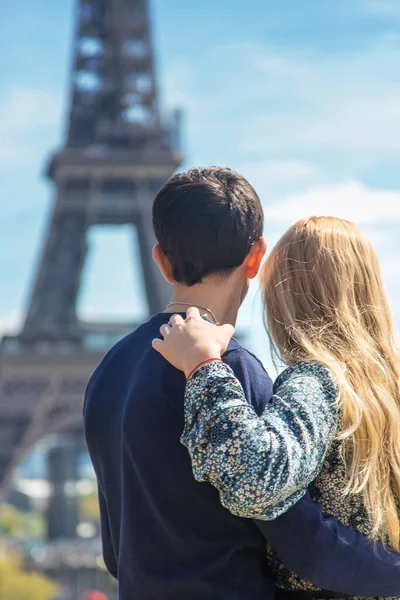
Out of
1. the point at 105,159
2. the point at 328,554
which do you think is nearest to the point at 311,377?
the point at 328,554

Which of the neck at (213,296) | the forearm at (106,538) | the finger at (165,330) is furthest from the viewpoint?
the forearm at (106,538)

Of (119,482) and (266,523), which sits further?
(119,482)

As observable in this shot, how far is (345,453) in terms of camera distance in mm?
2783

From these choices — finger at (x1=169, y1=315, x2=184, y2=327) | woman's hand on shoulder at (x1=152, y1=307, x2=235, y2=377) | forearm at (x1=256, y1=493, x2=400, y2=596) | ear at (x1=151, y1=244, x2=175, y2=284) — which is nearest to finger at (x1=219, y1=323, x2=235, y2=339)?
woman's hand on shoulder at (x1=152, y1=307, x2=235, y2=377)

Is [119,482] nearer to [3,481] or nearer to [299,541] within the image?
[299,541]

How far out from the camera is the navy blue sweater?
2.68 m

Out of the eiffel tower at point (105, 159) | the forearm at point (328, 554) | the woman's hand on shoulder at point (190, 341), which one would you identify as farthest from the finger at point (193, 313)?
the eiffel tower at point (105, 159)

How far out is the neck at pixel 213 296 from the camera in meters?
2.90

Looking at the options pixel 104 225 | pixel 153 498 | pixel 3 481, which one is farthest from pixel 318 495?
pixel 104 225

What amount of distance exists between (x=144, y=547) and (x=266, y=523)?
33cm

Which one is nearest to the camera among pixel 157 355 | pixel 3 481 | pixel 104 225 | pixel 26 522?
pixel 157 355

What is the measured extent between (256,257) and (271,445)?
59 centimetres

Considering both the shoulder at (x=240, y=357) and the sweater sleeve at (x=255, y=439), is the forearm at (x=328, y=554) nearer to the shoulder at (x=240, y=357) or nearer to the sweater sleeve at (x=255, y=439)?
the sweater sleeve at (x=255, y=439)

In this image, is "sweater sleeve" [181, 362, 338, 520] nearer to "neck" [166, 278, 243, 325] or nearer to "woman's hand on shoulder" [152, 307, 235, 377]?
"woman's hand on shoulder" [152, 307, 235, 377]
